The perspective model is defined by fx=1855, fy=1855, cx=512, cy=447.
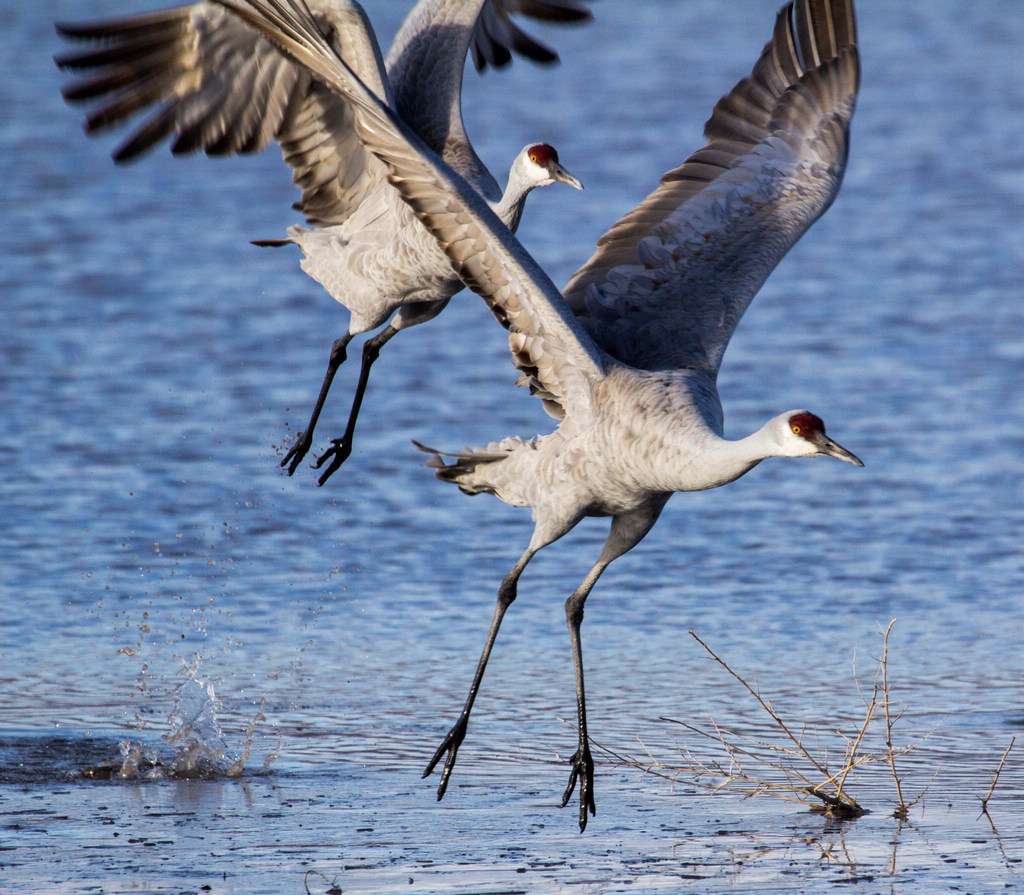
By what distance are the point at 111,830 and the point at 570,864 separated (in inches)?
59.8

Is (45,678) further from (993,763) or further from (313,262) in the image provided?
(993,763)

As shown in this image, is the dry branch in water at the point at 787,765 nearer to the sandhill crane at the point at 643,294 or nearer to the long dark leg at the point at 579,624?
the long dark leg at the point at 579,624

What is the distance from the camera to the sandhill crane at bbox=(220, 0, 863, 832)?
5824 millimetres

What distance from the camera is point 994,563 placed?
9031 millimetres

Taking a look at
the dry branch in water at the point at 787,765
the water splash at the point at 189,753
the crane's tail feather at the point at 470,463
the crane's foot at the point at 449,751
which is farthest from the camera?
the crane's tail feather at the point at 470,463

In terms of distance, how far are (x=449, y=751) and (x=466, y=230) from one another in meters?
1.84

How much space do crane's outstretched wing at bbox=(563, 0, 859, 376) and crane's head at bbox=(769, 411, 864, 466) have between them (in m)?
1.01

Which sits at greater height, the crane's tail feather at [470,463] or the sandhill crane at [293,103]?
the sandhill crane at [293,103]

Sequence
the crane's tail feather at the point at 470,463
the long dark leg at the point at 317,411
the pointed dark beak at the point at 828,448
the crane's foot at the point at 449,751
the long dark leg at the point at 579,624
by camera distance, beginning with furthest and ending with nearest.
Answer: the long dark leg at the point at 317,411 < the crane's tail feather at the point at 470,463 < the crane's foot at the point at 449,751 < the long dark leg at the point at 579,624 < the pointed dark beak at the point at 828,448

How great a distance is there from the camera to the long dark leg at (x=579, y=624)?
20.4ft

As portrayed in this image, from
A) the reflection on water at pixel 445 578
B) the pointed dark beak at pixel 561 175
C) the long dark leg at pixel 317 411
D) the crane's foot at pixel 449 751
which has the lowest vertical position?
the reflection on water at pixel 445 578

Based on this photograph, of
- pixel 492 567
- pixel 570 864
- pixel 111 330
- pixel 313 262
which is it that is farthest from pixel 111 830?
pixel 111 330

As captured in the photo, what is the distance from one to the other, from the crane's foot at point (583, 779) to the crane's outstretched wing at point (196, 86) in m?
2.57

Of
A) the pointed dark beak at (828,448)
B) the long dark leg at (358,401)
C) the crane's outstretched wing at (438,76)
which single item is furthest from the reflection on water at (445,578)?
the crane's outstretched wing at (438,76)
